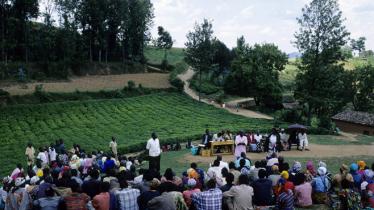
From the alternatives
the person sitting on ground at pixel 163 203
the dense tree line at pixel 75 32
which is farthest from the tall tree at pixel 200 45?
the person sitting on ground at pixel 163 203

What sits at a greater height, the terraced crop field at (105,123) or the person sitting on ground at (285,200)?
the person sitting on ground at (285,200)

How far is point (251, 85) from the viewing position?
6400cm

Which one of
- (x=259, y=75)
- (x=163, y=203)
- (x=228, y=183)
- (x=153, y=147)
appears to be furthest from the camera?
(x=259, y=75)

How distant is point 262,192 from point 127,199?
4.00 m

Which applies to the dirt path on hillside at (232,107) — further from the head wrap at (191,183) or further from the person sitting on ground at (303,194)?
the head wrap at (191,183)

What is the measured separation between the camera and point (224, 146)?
27.2 metres

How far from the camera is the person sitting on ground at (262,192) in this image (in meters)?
12.9

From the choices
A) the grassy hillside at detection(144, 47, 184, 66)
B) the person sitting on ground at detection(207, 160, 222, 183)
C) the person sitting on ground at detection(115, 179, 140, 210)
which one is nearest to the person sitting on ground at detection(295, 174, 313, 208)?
the person sitting on ground at detection(207, 160, 222, 183)

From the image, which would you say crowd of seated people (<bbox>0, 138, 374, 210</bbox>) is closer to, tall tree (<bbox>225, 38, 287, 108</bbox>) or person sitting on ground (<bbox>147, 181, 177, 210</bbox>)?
person sitting on ground (<bbox>147, 181, 177, 210</bbox>)

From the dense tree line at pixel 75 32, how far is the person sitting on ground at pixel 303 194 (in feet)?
167

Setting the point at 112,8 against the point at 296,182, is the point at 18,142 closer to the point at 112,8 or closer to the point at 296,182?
the point at 296,182

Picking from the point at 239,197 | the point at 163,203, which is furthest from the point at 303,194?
the point at 163,203

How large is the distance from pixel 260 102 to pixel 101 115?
29905 mm

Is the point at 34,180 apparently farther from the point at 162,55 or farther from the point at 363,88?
the point at 162,55
